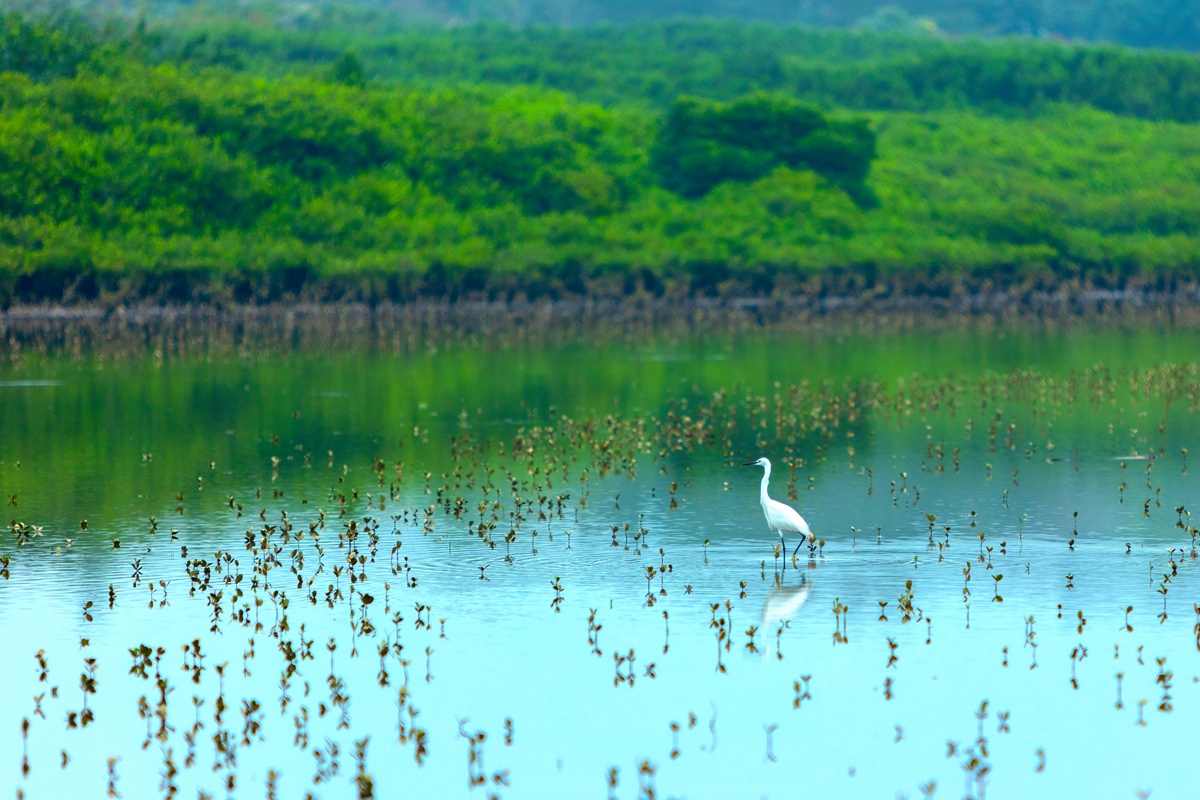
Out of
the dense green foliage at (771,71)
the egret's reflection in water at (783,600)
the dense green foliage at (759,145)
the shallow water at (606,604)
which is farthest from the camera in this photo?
the dense green foliage at (771,71)

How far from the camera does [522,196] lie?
80125mm

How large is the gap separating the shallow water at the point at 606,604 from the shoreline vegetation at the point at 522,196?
1430 inches

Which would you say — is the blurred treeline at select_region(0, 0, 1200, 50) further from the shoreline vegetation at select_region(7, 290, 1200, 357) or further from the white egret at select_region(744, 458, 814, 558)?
the white egret at select_region(744, 458, 814, 558)

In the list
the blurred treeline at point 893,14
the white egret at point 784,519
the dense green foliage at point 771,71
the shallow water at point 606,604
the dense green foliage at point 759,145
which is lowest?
the shallow water at point 606,604

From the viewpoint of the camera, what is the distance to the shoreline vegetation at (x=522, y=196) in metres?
65.4

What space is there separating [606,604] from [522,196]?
6547 cm

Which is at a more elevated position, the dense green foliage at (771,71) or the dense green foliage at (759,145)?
the dense green foliage at (771,71)

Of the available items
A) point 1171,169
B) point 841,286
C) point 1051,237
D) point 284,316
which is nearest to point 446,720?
point 284,316

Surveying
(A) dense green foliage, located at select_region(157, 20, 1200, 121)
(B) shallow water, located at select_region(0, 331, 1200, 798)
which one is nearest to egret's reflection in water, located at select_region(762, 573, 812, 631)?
(B) shallow water, located at select_region(0, 331, 1200, 798)

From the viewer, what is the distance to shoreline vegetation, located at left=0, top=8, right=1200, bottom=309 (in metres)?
65.4

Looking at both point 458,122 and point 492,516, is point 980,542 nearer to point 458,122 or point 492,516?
point 492,516

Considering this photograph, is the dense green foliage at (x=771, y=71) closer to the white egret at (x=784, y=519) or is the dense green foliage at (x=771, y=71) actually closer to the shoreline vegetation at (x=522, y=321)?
the shoreline vegetation at (x=522, y=321)

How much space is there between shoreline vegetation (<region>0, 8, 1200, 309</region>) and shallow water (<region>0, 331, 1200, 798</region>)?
36.3 meters

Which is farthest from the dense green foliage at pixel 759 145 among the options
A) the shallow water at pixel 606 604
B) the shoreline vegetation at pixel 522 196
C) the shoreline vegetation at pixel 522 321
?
the shallow water at pixel 606 604
